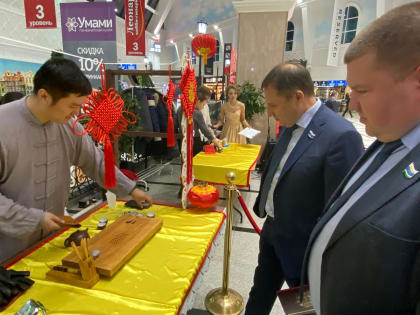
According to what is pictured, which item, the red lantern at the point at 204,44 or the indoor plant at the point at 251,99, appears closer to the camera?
the red lantern at the point at 204,44

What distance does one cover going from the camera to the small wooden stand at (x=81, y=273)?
1.05 meters

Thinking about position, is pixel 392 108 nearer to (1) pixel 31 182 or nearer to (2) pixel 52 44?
(1) pixel 31 182

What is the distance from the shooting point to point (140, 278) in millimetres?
1128

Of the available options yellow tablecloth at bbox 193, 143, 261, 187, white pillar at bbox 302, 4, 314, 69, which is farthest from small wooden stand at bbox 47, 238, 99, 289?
white pillar at bbox 302, 4, 314, 69

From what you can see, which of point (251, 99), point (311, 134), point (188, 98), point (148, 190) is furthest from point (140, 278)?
point (251, 99)

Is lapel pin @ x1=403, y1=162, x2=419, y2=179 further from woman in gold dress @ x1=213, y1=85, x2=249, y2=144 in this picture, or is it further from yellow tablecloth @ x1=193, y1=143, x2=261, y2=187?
woman in gold dress @ x1=213, y1=85, x2=249, y2=144

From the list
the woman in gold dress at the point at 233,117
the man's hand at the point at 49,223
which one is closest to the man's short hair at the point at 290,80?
the man's hand at the point at 49,223

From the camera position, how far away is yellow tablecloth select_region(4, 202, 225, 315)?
3.16 ft

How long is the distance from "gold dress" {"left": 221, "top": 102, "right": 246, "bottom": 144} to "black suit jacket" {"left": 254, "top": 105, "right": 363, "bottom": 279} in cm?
343

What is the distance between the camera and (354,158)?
3.95 ft

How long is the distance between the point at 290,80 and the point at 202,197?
0.95m

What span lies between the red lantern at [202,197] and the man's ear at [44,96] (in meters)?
1.03

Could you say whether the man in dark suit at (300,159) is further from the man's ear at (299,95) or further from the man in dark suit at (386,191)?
the man in dark suit at (386,191)

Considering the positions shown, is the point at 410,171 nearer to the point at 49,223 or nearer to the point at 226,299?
the point at 49,223
